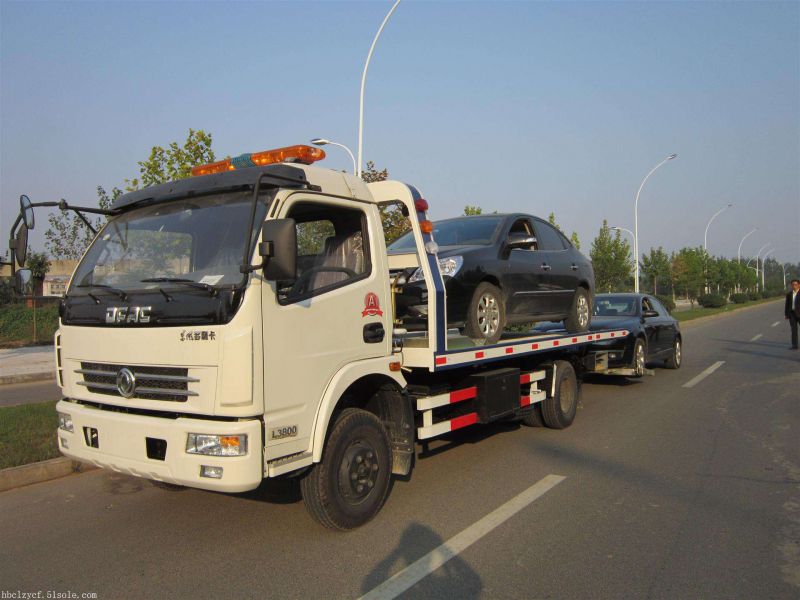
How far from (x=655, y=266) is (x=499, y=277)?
50.7m

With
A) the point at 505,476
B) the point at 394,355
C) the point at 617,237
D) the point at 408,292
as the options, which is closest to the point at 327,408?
the point at 394,355

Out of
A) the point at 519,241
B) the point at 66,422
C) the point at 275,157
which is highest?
the point at 275,157

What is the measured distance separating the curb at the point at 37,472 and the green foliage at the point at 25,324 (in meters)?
17.9

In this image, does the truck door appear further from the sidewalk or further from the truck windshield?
the sidewalk

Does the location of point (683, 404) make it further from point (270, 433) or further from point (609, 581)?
point (270, 433)

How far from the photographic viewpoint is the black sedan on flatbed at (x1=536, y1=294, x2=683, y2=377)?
1065cm

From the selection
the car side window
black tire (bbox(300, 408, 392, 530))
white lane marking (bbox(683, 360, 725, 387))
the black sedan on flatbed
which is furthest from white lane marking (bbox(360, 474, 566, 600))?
white lane marking (bbox(683, 360, 725, 387))

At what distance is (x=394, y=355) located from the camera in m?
5.02

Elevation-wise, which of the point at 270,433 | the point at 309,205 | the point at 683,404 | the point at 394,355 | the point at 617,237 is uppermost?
the point at 617,237

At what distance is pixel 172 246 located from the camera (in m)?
4.37

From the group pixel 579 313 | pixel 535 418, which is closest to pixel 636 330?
pixel 579 313

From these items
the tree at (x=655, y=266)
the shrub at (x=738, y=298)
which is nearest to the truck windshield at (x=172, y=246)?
the tree at (x=655, y=266)

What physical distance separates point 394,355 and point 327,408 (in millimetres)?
966

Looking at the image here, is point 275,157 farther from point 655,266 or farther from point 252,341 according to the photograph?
point 655,266
